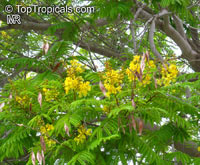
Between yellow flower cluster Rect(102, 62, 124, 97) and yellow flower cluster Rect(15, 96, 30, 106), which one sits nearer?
yellow flower cluster Rect(102, 62, 124, 97)

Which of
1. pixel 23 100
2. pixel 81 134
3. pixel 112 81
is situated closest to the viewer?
pixel 112 81

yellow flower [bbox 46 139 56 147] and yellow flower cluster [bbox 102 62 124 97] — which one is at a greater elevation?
yellow flower cluster [bbox 102 62 124 97]

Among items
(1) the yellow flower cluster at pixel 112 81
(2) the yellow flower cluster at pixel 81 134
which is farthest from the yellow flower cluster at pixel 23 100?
(1) the yellow flower cluster at pixel 112 81

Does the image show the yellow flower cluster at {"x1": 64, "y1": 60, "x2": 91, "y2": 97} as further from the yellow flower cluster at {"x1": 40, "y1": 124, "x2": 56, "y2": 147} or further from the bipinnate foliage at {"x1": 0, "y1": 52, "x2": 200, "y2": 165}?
the yellow flower cluster at {"x1": 40, "y1": 124, "x2": 56, "y2": 147}

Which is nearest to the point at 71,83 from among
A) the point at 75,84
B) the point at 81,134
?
the point at 75,84

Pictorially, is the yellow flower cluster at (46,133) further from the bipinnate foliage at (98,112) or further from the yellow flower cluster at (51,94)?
the yellow flower cluster at (51,94)

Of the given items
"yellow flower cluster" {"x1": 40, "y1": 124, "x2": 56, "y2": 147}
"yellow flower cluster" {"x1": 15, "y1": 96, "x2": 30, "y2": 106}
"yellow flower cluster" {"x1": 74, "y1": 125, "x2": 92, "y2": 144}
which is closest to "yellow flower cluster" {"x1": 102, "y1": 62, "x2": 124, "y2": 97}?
"yellow flower cluster" {"x1": 74, "y1": 125, "x2": 92, "y2": 144}

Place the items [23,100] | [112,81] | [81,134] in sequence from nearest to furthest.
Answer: [112,81]
[81,134]
[23,100]

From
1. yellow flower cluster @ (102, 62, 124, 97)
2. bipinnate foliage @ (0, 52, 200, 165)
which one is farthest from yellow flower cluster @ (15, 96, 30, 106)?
yellow flower cluster @ (102, 62, 124, 97)

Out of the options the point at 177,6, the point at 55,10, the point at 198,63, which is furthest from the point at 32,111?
the point at 198,63

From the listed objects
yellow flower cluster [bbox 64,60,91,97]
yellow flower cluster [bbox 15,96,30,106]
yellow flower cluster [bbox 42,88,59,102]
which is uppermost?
yellow flower cluster [bbox 64,60,91,97]

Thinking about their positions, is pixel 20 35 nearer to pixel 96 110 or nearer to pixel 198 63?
pixel 198 63

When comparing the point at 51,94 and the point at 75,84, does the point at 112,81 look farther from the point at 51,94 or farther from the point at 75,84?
the point at 51,94

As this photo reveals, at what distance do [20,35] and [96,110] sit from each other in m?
3.82
